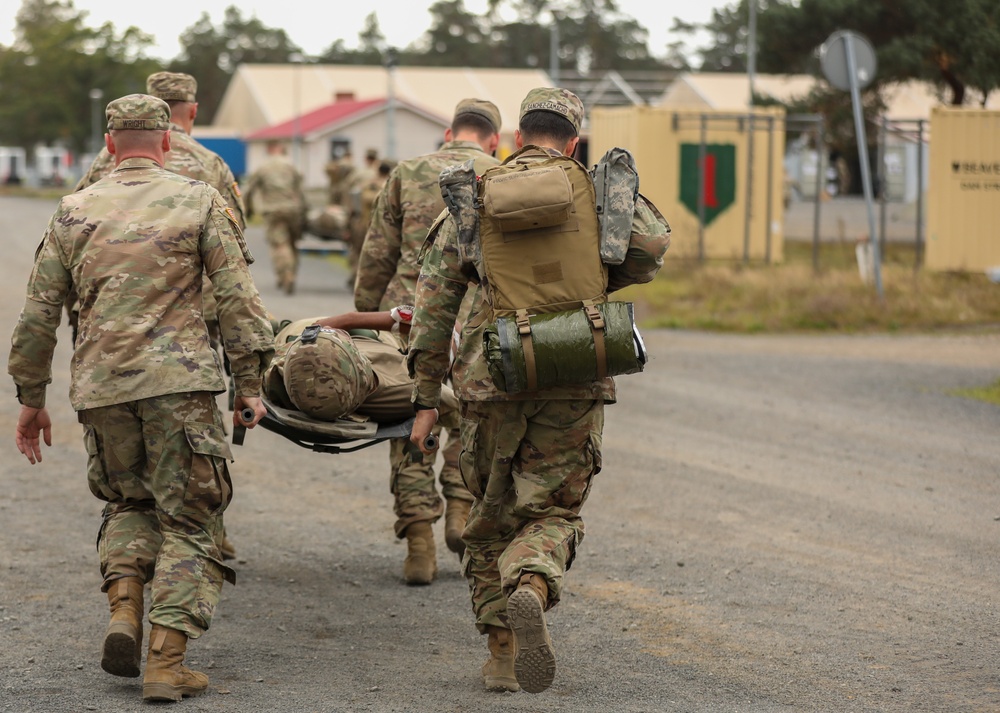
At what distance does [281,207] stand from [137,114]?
1475 cm

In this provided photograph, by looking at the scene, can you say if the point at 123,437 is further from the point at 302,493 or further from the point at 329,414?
the point at 302,493

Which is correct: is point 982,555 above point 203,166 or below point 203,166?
below

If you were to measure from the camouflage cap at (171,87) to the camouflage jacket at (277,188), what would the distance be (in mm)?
12826

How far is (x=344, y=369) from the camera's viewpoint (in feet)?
18.9

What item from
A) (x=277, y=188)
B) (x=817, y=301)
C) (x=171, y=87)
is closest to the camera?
(x=171, y=87)

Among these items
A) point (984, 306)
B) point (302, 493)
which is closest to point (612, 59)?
point (984, 306)

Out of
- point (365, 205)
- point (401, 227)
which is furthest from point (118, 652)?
point (365, 205)

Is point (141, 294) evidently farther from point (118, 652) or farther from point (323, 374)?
point (118, 652)

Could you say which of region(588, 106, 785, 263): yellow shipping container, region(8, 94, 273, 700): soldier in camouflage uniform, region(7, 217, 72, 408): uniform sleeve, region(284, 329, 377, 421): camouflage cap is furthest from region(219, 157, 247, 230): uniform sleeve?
region(588, 106, 785, 263): yellow shipping container

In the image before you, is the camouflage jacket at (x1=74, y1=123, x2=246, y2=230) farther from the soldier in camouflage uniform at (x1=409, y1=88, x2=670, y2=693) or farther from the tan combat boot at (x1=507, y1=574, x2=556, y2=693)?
the tan combat boot at (x1=507, y1=574, x2=556, y2=693)

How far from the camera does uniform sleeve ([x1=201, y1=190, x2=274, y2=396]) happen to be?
5086 mm

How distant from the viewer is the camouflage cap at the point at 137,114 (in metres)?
5.16

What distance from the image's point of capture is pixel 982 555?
6676 millimetres

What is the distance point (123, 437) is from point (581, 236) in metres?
1.78
